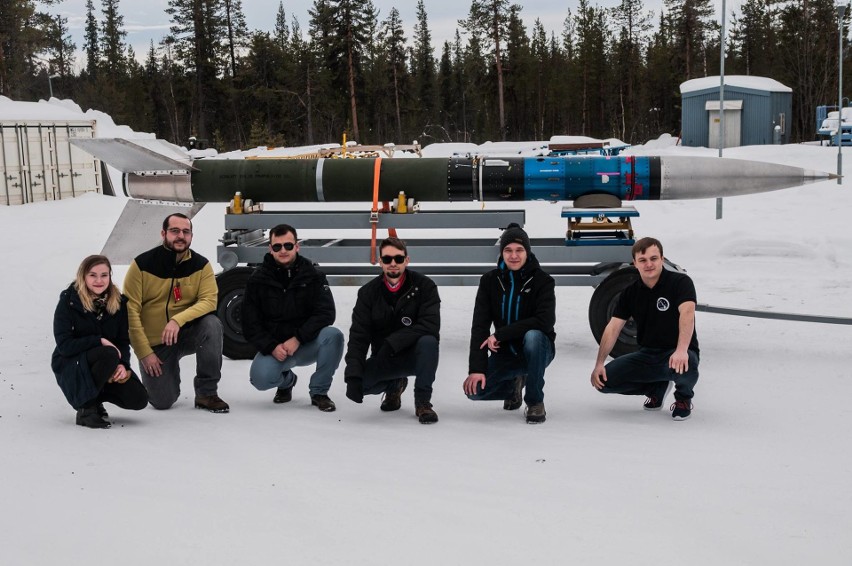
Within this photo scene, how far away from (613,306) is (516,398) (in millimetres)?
1828

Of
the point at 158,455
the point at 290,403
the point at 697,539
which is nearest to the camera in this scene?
the point at 697,539

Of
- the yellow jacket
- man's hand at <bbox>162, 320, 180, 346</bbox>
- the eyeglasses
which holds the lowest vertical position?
man's hand at <bbox>162, 320, 180, 346</bbox>

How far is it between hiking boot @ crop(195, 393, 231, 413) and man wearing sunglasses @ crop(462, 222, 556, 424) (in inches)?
59.5

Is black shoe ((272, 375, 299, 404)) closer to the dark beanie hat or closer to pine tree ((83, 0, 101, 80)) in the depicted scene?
the dark beanie hat

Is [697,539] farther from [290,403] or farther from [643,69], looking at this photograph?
[643,69]

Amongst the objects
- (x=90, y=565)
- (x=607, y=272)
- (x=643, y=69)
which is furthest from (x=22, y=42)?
(x=90, y=565)

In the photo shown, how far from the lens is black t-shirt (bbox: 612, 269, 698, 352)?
5.07 m

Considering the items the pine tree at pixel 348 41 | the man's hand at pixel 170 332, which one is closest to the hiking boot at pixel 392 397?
the man's hand at pixel 170 332

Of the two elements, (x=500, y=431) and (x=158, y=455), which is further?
(x=500, y=431)

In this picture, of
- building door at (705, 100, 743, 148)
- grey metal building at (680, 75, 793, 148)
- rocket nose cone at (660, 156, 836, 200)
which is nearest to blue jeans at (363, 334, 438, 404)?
rocket nose cone at (660, 156, 836, 200)

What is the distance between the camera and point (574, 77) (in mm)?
47656

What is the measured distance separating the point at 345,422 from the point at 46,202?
16303mm

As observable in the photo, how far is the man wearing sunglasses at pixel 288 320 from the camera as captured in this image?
5285mm

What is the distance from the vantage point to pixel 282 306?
17.5ft
